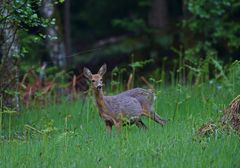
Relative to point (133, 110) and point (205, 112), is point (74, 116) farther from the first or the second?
point (205, 112)

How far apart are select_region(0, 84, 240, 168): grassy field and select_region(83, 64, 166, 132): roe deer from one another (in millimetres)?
150

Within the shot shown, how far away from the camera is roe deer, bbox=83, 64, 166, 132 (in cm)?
1311

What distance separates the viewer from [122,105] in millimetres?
13414

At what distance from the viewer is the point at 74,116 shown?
47.6 ft

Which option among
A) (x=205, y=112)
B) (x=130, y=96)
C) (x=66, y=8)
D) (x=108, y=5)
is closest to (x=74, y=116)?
(x=130, y=96)

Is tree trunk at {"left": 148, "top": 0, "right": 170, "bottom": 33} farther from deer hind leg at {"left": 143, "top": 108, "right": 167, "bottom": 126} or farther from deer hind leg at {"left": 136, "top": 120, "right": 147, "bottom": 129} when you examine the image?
deer hind leg at {"left": 136, "top": 120, "right": 147, "bottom": 129}

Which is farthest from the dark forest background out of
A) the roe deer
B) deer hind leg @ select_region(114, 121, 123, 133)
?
deer hind leg @ select_region(114, 121, 123, 133)

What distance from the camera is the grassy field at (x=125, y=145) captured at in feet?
34.9

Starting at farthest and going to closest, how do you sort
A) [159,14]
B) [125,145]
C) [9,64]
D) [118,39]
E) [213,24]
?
[118,39] → [159,14] → [213,24] → [9,64] → [125,145]

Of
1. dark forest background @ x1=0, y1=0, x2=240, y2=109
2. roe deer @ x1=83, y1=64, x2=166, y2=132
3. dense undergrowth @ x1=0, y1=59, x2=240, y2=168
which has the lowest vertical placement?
dense undergrowth @ x1=0, y1=59, x2=240, y2=168

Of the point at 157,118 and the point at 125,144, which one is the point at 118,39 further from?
the point at 125,144

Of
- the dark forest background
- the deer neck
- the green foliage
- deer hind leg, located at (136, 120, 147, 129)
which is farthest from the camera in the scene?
the green foliage

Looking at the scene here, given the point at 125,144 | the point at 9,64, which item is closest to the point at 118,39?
the point at 9,64

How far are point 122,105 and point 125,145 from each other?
7.20 feet
